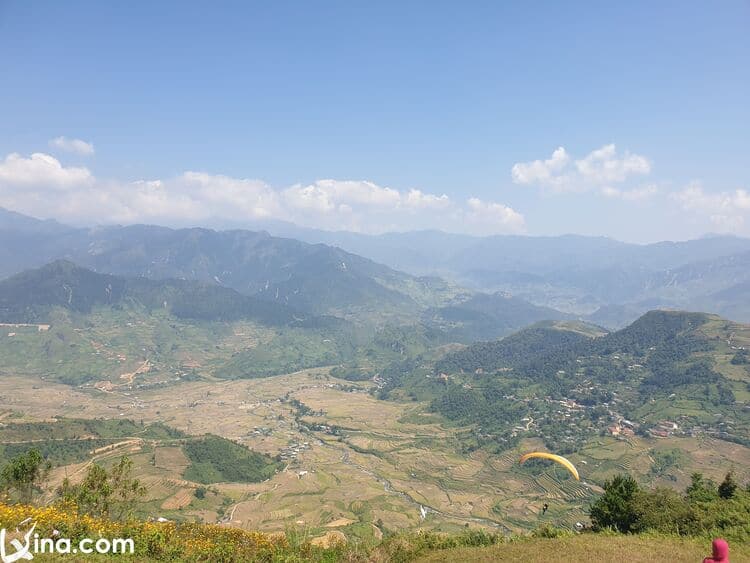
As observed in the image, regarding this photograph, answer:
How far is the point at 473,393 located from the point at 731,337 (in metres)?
84.1

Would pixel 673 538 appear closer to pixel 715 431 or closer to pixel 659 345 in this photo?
pixel 715 431

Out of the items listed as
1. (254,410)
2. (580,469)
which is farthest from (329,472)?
(254,410)

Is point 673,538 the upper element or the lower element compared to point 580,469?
upper


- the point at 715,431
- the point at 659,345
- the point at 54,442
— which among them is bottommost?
the point at 54,442

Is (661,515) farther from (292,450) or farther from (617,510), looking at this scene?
(292,450)

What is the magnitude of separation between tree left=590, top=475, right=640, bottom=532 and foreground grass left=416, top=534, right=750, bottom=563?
950 centimetres

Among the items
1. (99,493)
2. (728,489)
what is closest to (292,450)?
(99,493)

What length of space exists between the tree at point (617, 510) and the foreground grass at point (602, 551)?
9502 mm

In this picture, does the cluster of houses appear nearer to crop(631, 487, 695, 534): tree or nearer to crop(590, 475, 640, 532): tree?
crop(590, 475, 640, 532): tree

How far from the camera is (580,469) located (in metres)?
91.0

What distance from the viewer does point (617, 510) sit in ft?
109

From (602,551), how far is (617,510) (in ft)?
54.7

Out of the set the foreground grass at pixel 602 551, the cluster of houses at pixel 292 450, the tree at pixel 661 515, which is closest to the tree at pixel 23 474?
the foreground grass at pixel 602 551

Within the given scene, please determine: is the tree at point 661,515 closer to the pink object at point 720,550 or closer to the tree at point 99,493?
the pink object at point 720,550
